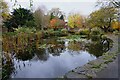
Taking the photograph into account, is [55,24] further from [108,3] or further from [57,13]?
[108,3]

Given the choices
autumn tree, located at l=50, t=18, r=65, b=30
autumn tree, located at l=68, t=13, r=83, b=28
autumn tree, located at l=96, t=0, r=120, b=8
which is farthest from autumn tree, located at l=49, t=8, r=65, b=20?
autumn tree, located at l=96, t=0, r=120, b=8

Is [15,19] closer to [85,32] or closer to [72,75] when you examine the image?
[85,32]

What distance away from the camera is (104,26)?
23312 mm

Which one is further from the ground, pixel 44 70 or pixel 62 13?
pixel 62 13

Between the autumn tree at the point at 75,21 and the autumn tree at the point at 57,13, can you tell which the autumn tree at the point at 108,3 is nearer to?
the autumn tree at the point at 75,21

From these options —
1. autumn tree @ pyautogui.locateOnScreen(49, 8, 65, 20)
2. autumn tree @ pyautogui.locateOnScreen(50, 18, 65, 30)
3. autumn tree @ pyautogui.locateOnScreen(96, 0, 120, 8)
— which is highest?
autumn tree @ pyautogui.locateOnScreen(49, 8, 65, 20)

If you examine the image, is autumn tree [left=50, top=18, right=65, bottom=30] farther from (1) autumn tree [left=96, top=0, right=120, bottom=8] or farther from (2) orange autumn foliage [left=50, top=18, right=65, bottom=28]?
(1) autumn tree [left=96, top=0, right=120, bottom=8]

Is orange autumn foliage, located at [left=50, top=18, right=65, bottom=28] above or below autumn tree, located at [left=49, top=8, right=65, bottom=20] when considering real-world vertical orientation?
below

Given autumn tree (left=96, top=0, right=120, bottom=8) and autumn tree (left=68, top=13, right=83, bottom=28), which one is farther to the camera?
autumn tree (left=68, top=13, right=83, bottom=28)

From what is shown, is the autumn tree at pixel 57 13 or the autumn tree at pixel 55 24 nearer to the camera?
the autumn tree at pixel 55 24

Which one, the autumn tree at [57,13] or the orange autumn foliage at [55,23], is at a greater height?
the autumn tree at [57,13]

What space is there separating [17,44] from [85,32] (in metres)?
13.1

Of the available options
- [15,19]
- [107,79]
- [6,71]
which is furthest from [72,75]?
[15,19]

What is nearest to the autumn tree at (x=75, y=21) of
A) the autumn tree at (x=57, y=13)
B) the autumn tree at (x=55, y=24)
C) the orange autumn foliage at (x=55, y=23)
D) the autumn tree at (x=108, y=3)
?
the autumn tree at (x=55, y=24)
